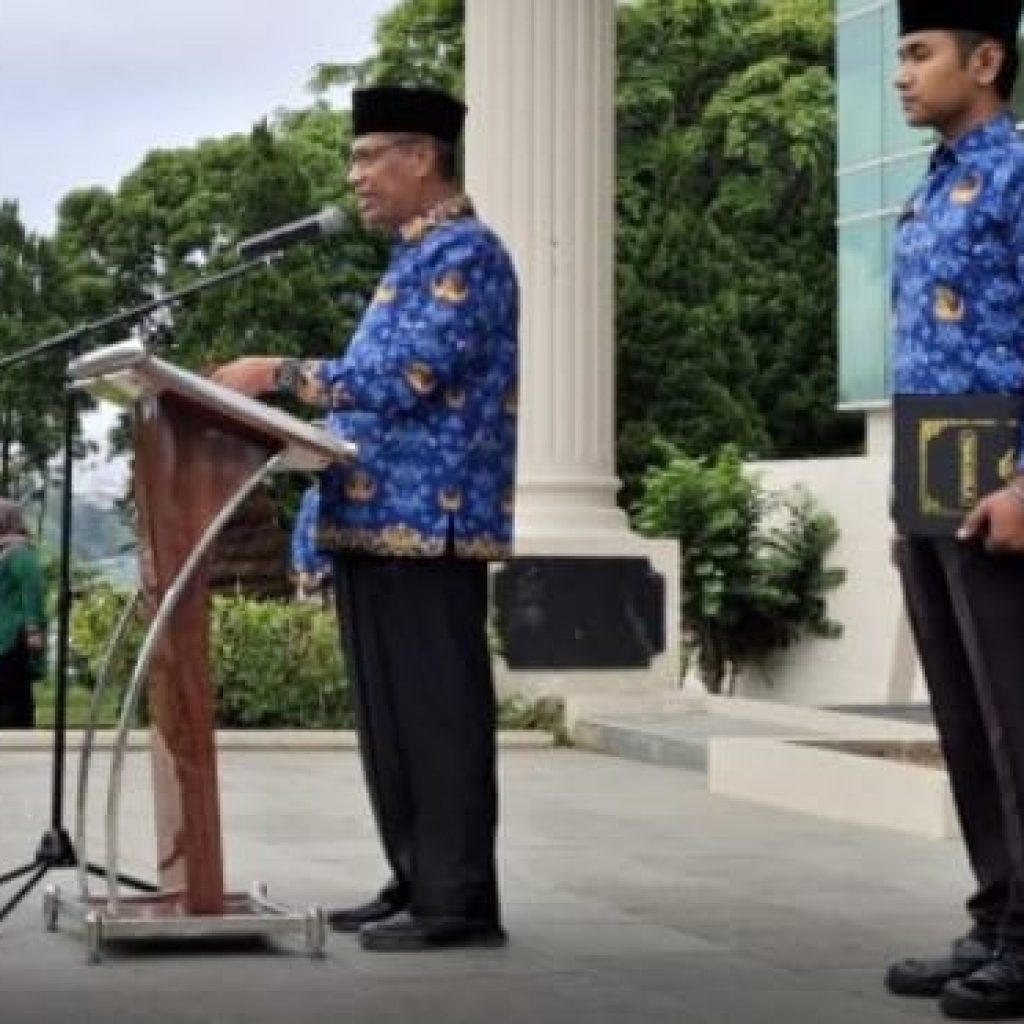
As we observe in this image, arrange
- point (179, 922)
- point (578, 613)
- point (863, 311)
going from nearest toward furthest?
1. point (179, 922)
2. point (578, 613)
3. point (863, 311)

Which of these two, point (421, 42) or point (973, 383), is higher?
point (421, 42)

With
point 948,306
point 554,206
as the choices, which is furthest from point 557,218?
point 948,306

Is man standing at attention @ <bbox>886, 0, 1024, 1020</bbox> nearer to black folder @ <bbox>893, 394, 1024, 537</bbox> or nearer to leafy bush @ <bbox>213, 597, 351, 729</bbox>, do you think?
black folder @ <bbox>893, 394, 1024, 537</bbox>

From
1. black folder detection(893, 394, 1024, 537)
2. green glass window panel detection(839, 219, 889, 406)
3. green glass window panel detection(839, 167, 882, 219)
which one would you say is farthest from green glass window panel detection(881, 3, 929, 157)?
black folder detection(893, 394, 1024, 537)

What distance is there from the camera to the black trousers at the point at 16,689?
15.9 meters

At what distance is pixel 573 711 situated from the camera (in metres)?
15.0

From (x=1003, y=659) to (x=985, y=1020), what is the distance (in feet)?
2.37

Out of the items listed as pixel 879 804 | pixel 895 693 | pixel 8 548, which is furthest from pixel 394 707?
pixel 895 693

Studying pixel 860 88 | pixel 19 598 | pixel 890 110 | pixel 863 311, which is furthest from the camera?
pixel 863 311

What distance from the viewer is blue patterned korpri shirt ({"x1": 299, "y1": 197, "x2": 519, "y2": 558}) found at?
6680 millimetres

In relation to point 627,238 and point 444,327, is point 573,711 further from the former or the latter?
point 627,238

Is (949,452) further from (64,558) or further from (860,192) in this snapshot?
(860,192)

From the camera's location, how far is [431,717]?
22.4ft

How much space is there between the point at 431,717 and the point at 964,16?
2.06 meters
